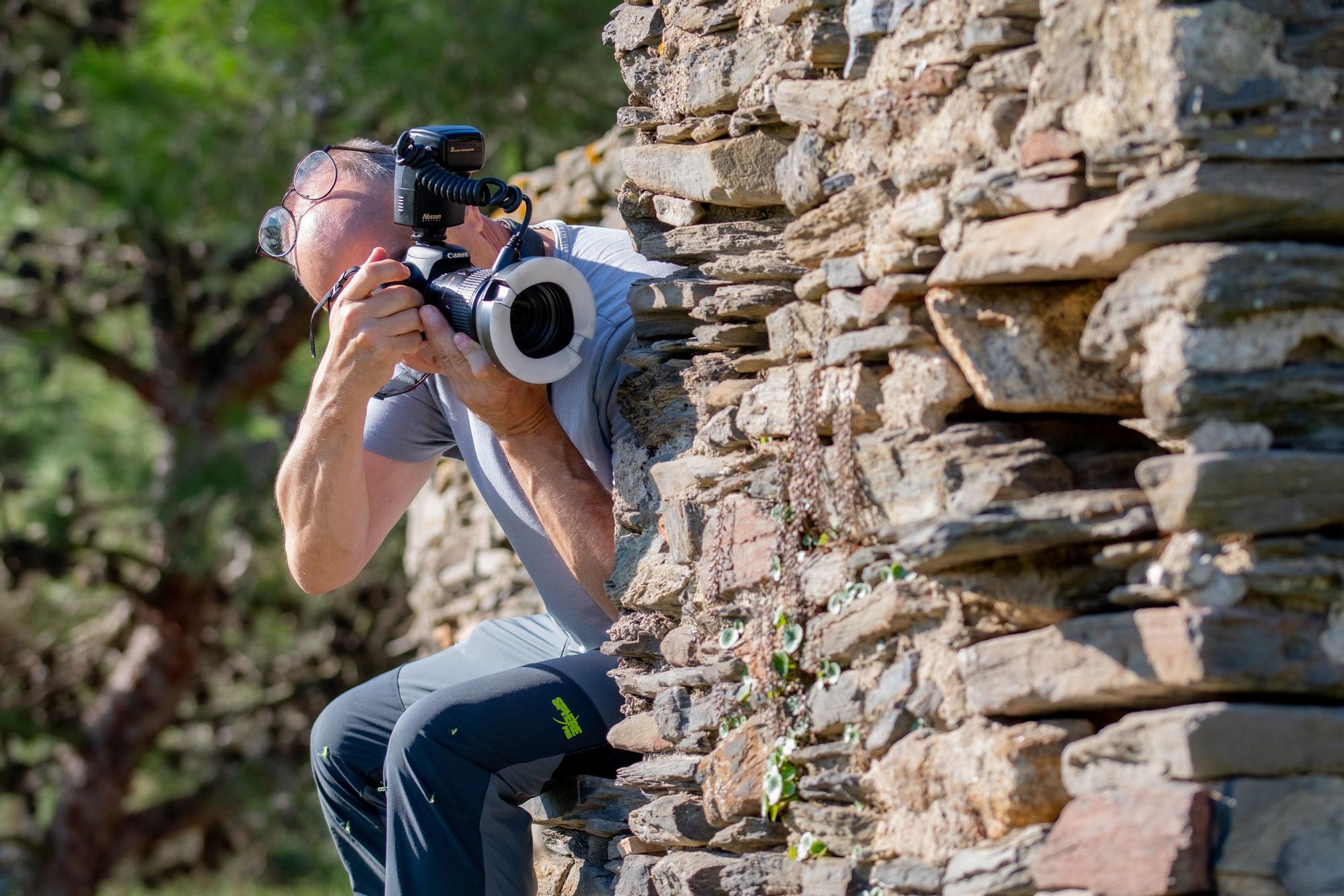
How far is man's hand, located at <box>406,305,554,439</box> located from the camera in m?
2.06

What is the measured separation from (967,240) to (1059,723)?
49 cm

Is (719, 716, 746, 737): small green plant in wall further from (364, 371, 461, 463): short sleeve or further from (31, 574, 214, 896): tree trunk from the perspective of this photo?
(31, 574, 214, 896): tree trunk

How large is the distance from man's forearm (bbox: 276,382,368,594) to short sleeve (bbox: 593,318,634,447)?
0.35 meters

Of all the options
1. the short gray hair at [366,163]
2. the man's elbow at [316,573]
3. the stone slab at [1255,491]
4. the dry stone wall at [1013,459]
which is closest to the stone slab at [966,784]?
the dry stone wall at [1013,459]

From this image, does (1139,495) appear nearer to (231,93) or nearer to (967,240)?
(967,240)

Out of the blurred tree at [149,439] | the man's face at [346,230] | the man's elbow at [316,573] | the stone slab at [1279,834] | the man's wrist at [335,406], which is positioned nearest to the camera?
the stone slab at [1279,834]

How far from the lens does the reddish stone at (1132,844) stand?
1.30 m

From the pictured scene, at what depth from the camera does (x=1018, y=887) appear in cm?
143

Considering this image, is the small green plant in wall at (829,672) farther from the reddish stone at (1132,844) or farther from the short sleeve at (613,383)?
the short sleeve at (613,383)

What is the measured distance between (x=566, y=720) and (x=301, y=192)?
0.95 meters

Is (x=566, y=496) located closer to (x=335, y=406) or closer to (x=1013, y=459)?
(x=335, y=406)

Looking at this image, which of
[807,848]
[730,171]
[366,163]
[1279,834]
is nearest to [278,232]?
[366,163]

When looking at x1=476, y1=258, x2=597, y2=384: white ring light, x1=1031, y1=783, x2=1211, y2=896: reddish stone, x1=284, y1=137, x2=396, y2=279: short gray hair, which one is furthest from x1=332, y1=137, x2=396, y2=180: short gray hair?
x1=1031, y1=783, x2=1211, y2=896: reddish stone

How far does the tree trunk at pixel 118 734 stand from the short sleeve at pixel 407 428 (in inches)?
207
